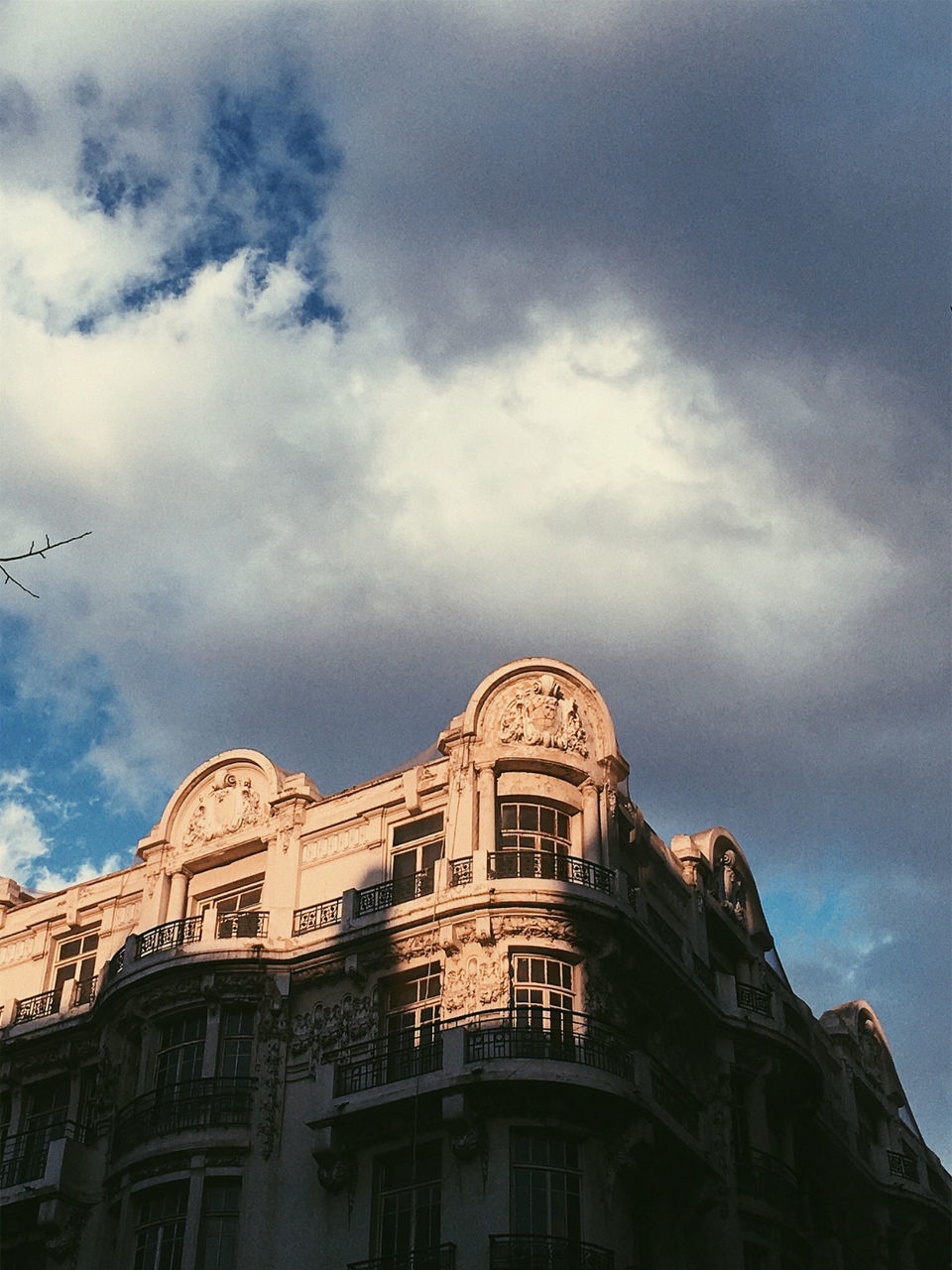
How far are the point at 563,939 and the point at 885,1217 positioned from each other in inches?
711

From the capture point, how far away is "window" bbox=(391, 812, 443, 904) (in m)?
37.1

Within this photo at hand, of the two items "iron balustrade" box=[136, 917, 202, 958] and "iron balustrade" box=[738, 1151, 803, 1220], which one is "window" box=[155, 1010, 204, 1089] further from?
"iron balustrade" box=[738, 1151, 803, 1220]

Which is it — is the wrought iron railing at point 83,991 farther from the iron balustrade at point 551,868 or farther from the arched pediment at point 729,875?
the arched pediment at point 729,875

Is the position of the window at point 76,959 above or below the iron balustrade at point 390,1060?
above

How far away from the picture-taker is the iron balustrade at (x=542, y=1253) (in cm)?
3006

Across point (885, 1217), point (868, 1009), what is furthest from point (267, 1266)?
point (868, 1009)

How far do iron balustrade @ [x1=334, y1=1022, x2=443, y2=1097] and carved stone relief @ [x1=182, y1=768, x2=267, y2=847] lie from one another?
785 centimetres

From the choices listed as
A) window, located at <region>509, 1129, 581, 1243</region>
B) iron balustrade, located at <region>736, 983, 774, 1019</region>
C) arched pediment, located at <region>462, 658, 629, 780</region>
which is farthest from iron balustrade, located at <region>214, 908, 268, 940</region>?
iron balustrade, located at <region>736, 983, 774, 1019</region>

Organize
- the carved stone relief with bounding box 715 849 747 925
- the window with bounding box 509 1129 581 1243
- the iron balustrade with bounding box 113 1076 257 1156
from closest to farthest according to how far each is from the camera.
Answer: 1. the window with bounding box 509 1129 581 1243
2. the iron balustrade with bounding box 113 1076 257 1156
3. the carved stone relief with bounding box 715 849 747 925

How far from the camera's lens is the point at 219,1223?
3319 cm

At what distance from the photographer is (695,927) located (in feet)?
137

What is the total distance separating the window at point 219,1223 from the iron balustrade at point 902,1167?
2198cm

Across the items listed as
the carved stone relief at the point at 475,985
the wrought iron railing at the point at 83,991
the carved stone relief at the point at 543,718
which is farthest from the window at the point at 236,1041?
the carved stone relief at the point at 543,718

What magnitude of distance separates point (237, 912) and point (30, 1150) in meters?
7.29
